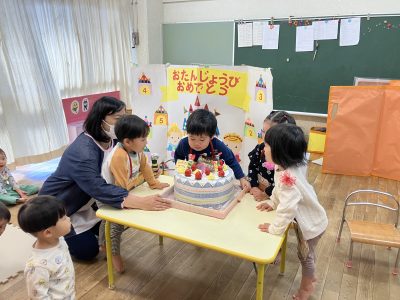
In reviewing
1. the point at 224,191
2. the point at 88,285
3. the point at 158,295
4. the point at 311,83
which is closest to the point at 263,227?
the point at 224,191

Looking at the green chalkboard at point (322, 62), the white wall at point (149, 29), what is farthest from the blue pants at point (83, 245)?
the white wall at point (149, 29)

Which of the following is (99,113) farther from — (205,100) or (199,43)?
(199,43)

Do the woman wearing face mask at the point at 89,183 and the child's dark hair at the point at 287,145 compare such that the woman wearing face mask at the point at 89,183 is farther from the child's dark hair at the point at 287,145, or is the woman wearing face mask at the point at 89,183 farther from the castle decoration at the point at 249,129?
the castle decoration at the point at 249,129

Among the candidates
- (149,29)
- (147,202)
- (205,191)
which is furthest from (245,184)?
(149,29)

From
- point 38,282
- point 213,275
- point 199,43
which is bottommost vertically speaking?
point 213,275

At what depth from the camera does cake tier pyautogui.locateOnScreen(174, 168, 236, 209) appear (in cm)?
173

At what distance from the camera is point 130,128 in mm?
1875

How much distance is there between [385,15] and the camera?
4.02 metres

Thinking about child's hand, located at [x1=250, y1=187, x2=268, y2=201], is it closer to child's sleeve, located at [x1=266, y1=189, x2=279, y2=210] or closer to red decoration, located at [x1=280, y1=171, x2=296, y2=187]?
child's sleeve, located at [x1=266, y1=189, x2=279, y2=210]

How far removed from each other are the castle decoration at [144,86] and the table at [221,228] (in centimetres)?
183

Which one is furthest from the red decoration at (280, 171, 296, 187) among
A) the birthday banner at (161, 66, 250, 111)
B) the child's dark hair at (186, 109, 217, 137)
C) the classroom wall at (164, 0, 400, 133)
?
the classroom wall at (164, 0, 400, 133)

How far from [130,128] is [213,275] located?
3.85ft

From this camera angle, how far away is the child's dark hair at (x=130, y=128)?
6.16 ft

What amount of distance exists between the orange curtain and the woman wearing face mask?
2.80 meters
